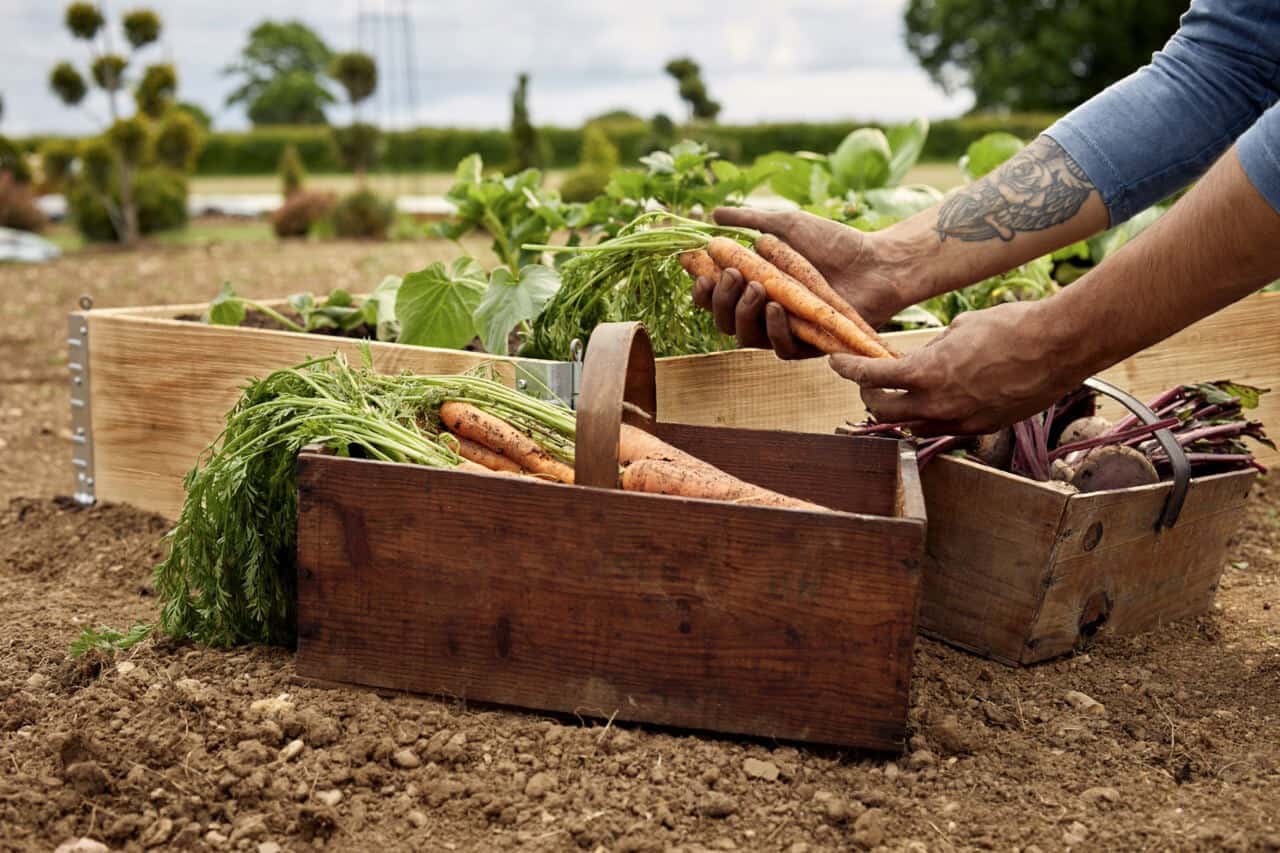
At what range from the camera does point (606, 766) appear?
1.89 m

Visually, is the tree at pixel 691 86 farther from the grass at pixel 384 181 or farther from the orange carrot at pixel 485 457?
the orange carrot at pixel 485 457

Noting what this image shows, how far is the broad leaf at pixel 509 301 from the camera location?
2.92 m

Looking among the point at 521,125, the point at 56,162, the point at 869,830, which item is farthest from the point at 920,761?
the point at 56,162

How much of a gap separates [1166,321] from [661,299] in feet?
3.87

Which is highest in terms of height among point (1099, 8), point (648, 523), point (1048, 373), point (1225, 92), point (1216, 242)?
point (1099, 8)

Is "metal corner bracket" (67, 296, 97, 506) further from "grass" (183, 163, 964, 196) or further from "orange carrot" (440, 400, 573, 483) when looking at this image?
"grass" (183, 163, 964, 196)

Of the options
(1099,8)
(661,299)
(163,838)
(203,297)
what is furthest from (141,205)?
(1099,8)

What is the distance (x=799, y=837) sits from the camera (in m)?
1.74

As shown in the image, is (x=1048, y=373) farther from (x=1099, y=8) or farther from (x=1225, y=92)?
(x=1099, y=8)

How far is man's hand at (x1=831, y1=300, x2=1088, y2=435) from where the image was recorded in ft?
7.01

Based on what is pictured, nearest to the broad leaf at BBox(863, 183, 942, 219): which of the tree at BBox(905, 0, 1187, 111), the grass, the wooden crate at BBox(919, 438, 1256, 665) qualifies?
the wooden crate at BBox(919, 438, 1256, 665)

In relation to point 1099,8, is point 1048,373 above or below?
below

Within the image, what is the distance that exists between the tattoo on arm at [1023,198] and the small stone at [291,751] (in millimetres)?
1744

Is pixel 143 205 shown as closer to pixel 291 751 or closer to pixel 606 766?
pixel 291 751
